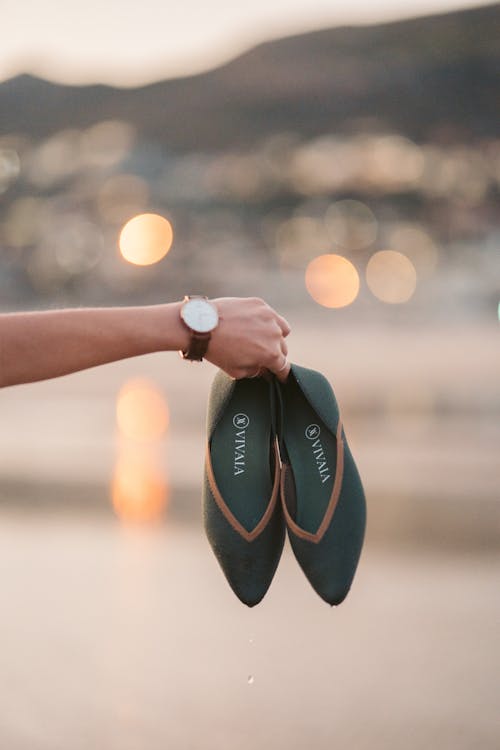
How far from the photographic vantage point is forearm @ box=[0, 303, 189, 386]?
2.06m

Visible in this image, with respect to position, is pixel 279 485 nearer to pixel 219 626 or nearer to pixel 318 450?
pixel 318 450

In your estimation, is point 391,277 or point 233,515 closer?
point 233,515

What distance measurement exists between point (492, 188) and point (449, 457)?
64109mm

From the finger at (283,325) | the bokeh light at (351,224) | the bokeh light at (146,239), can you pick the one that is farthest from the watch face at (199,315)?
the bokeh light at (351,224)

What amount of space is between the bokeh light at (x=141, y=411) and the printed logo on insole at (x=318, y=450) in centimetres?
953

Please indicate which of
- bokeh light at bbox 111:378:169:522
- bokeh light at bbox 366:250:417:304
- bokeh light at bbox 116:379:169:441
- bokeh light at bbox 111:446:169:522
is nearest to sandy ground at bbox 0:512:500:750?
bokeh light at bbox 111:446:169:522

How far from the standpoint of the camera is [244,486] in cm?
251

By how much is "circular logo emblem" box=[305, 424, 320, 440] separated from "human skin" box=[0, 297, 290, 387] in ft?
1.15

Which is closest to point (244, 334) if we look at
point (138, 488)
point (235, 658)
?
point (235, 658)

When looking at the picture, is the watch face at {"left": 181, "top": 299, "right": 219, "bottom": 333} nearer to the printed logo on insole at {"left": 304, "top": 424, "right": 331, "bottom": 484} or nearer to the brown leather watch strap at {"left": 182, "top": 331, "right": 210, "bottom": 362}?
the brown leather watch strap at {"left": 182, "top": 331, "right": 210, "bottom": 362}

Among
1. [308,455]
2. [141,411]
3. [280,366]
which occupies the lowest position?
[141,411]

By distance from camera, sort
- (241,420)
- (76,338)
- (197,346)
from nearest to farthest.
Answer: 1. (76,338)
2. (197,346)
3. (241,420)

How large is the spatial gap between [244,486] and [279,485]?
83 millimetres

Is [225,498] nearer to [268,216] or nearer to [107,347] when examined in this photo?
[107,347]
